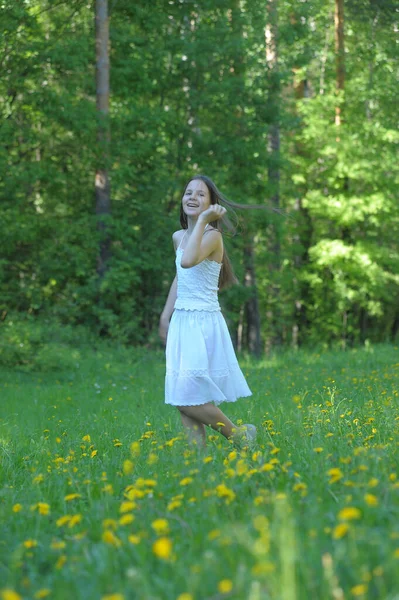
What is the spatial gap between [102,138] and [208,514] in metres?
15.9

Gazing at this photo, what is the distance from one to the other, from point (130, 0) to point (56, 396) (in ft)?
39.7

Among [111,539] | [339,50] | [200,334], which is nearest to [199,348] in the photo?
[200,334]

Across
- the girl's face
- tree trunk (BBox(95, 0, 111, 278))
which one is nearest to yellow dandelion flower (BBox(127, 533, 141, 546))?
the girl's face

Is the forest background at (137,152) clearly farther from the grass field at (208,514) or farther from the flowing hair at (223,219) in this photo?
the grass field at (208,514)

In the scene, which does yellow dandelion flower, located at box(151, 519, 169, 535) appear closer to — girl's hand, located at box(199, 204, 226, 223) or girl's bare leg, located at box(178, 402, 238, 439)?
girl's bare leg, located at box(178, 402, 238, 439)

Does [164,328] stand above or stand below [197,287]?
below

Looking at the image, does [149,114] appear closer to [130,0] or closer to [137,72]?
[137,72]

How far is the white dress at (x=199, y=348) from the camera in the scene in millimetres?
5742

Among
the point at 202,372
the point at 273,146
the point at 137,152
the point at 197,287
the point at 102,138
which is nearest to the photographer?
the point at 202,372

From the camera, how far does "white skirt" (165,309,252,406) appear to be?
226 inches

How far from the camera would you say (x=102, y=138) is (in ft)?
61.0

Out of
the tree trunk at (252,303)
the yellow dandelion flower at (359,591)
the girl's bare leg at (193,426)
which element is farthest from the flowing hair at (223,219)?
the tree trunk at (252,303)

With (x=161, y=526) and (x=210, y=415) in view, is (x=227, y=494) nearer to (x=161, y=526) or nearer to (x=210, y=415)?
(x=161, y=526)

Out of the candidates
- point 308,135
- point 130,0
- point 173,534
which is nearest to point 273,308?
point 308,135
